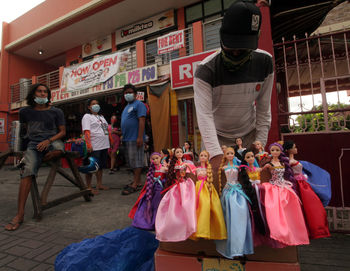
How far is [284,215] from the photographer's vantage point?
940 mm

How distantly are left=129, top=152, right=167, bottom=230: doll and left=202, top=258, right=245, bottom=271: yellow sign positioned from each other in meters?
0.35

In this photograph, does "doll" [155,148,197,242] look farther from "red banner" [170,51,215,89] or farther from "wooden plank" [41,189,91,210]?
"red banner" [170,51,215,89]

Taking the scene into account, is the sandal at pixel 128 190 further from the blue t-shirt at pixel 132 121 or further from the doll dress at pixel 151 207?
the doll dress at pixel 151 207

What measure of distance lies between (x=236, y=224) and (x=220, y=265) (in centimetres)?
32

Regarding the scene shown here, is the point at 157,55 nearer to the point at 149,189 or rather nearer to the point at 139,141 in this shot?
the point at 139,141

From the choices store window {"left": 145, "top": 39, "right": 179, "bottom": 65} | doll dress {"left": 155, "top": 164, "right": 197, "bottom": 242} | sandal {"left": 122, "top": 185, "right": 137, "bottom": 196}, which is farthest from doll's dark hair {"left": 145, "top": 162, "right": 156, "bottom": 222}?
store window {"left": 145, "top": 39, "right": 179, "bottom": 65}

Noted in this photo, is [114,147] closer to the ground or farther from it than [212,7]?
closer to the ground

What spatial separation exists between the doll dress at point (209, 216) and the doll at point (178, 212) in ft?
0.12

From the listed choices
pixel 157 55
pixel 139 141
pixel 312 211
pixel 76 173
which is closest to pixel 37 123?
pixel 76 173

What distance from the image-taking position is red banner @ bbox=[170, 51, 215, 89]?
20.2ft

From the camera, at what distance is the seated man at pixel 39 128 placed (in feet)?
9.04

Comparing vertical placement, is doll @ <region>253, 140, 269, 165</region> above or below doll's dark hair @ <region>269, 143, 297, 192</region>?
above

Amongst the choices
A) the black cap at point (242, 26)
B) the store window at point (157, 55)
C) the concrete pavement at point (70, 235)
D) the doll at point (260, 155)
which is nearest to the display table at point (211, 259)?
the doll at point (260, 155)

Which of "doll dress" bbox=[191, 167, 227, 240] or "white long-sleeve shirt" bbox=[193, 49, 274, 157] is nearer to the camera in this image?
"doll dress" bbox=[191, 167, 227, 240]
